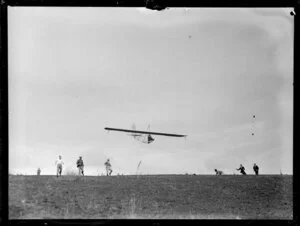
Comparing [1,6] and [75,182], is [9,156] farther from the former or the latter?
[75,182]

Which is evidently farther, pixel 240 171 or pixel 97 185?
pixel 97 185

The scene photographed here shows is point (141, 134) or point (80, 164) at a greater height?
point (141, 134)

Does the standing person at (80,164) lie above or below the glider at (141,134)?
below

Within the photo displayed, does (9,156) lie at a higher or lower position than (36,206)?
higher

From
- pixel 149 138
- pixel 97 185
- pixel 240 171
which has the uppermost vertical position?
pixel 149 138

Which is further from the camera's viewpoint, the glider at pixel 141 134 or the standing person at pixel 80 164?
the standing person at pixel 80 164

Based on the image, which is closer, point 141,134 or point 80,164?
point 141,134

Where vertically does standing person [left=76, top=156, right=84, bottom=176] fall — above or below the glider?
below

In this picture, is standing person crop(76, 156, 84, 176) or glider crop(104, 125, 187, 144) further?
standing person crop(76, 156, 84, 176)
